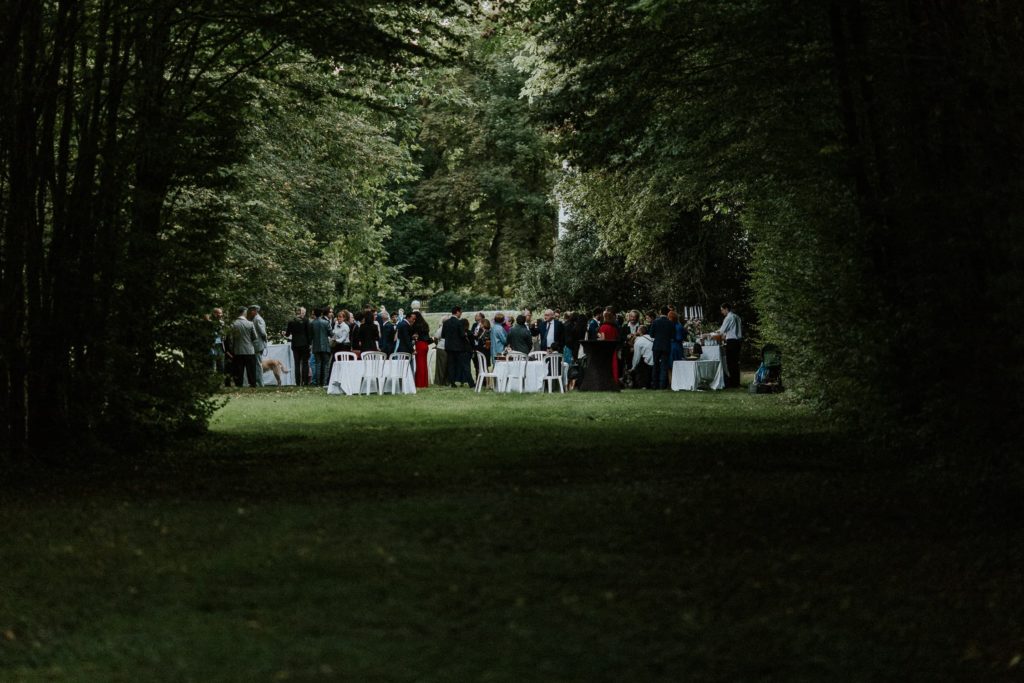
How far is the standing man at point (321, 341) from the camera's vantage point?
36.3 metres

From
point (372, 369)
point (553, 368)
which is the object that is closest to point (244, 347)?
point (372, 369)

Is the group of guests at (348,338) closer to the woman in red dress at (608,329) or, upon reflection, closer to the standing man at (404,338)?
the standing man at (404,338)

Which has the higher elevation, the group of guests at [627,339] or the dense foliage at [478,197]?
the dense foliage at [478,197]

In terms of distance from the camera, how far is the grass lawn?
584 cm

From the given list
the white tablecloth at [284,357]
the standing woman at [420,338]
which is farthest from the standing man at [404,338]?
the white tablecloth at [284,357]

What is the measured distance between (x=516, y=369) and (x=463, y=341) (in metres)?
3.05

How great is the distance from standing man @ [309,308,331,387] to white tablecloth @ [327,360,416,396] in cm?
429

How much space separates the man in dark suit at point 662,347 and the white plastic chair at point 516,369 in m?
3.52

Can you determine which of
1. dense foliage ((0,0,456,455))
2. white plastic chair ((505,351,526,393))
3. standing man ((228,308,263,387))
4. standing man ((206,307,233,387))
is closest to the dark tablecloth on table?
white plastic chair ((505,351,526,393))

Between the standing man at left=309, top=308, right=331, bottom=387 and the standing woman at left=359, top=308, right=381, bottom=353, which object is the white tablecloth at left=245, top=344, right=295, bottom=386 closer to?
the standing man at left=309, top=308, right=331, bottom=387

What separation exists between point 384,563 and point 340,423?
514 inches

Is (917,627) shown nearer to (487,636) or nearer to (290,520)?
(487,636)

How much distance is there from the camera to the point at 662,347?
113 ft

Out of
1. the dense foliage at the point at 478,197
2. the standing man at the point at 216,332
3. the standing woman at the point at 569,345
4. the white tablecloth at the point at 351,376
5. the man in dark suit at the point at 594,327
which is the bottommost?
the white tablecloth at the point at 351,376
